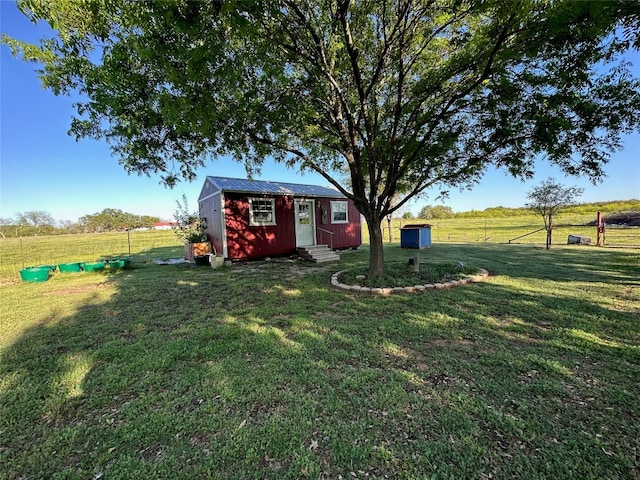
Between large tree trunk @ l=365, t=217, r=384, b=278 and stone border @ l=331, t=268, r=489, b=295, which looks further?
large tree trunk @ l=365, t=217, r=384, b=278

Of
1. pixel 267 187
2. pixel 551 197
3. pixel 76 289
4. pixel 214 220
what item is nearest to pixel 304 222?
pixel 267 187

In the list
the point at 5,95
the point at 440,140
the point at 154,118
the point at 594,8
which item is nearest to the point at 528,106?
the point at 440,140

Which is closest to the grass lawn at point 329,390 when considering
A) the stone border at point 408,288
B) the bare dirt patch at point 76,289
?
the stone border at point 408,288

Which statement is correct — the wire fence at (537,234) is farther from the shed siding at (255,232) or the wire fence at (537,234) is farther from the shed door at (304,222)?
the shed siding at (255,232)

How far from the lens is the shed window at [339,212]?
40.3 ft

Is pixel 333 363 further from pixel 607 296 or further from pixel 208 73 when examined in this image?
pixel 607 296

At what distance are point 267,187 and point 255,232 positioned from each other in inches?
73.6

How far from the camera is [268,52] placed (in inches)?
188

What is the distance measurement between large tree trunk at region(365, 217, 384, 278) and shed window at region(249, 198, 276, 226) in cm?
505

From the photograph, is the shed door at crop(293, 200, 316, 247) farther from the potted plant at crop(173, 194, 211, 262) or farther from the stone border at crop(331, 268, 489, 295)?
the stone border at crop(331, 268, 489, 295)

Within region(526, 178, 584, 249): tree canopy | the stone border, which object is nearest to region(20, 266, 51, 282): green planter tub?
the stone border

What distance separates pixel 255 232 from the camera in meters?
10.1

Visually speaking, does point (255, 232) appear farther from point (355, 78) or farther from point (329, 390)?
point (329, 390)

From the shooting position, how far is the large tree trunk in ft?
20.5
